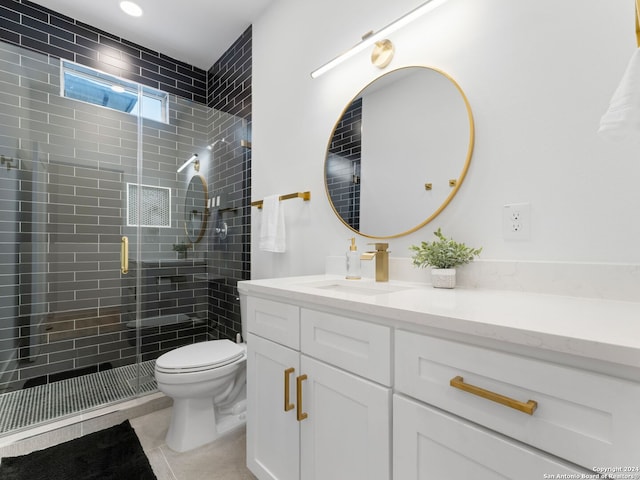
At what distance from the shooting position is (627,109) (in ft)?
2.03

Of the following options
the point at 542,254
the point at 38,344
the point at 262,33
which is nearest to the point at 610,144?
the point at 542,254

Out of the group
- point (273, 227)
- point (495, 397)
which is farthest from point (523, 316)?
point (273, 227)

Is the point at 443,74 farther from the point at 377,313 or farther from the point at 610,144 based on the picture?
the point at 377,313

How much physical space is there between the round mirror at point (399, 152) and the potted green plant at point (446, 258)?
0.17 metres

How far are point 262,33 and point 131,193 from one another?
1.50 metres

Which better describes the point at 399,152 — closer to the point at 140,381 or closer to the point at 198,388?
the point at 198,388

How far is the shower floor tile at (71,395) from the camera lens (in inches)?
70.5

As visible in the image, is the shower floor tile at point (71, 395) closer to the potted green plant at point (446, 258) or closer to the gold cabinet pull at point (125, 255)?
the gold cabinet pull at point (125, 255)

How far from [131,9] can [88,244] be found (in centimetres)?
171

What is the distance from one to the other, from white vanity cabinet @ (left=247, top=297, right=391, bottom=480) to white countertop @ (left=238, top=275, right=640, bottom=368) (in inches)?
2.7

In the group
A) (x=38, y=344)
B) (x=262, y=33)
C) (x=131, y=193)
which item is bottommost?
(x=38, y=344)

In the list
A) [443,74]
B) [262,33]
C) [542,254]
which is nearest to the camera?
[542,254]

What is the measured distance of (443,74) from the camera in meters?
Result: 1.23

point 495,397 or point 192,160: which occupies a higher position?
point 192,160
